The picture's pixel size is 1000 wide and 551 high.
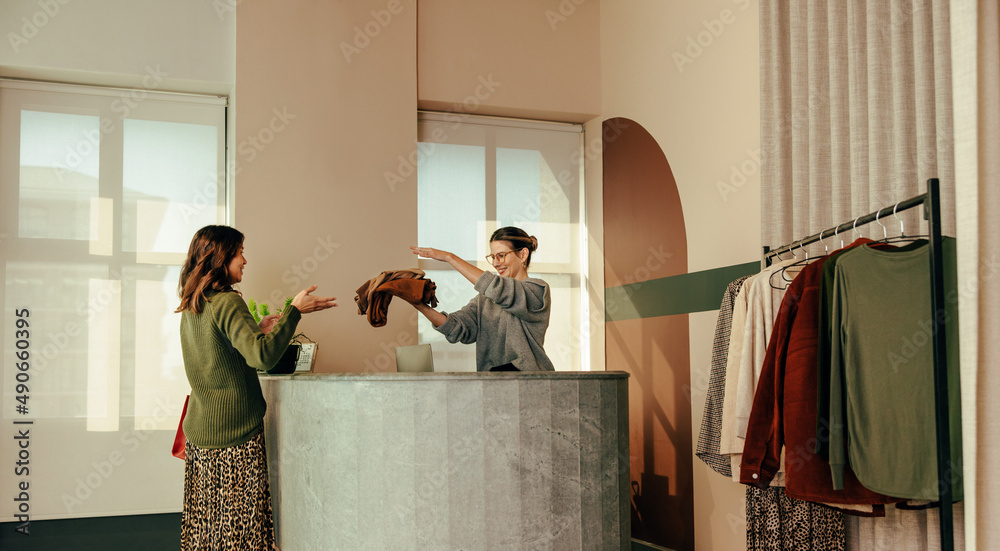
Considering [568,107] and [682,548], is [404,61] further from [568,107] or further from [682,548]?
[682,548]

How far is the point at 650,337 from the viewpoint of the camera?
4.07 m

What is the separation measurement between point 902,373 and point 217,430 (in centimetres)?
212

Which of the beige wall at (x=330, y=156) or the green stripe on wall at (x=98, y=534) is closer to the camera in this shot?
the green stripe on wall at (x=98, y=534)

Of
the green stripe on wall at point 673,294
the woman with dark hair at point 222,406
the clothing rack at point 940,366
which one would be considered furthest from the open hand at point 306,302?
the clothing rack at point 940,366

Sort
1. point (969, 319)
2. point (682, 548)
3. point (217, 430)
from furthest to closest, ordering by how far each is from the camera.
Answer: point (682, 548) → point (217, 430) → point (969, 319)

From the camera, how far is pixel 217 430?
104 inches

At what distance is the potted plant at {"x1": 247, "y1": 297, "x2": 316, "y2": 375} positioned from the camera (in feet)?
10.7

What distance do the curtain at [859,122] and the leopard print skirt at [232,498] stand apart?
6.44ft

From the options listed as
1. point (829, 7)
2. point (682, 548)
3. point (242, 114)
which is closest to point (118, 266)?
point (242, 114)

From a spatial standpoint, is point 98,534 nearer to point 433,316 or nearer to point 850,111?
point 433,316

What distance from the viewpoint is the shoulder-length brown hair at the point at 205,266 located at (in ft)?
8.74

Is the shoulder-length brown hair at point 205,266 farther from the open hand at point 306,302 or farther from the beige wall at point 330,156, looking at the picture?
the beige wall at point 330,156

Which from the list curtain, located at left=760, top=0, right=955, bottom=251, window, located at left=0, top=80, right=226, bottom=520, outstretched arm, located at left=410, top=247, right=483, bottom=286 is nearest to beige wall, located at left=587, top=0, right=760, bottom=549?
curtain, located at left=760, top=0, right=955, bottom=251

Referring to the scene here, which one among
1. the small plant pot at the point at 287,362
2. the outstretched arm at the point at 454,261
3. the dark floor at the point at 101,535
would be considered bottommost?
the dark floor at the point at 101,535
